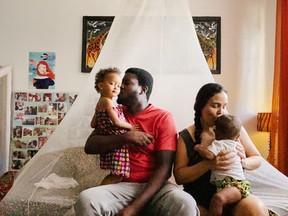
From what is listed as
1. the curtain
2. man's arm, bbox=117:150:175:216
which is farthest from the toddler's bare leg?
the curtain

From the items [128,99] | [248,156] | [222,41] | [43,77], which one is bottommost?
[248,156]

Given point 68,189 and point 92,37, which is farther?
point 92,37

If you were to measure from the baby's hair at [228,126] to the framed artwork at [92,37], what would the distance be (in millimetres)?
1995

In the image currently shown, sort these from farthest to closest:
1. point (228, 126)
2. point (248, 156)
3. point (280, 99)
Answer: point (280, 99)
point (248, 156)
point (228, 126)

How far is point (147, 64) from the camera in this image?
89.6 inches

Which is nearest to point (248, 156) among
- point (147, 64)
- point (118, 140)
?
point (118, 140)

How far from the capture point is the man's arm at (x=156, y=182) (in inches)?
62.5

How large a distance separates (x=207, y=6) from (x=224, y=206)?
2292 mm

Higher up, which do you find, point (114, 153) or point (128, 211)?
point (114, 153)

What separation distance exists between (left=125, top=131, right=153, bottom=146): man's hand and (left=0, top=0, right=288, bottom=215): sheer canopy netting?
468mm

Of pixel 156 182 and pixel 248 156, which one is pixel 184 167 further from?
pixel 248 156

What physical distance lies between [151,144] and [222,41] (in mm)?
1900

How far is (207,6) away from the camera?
3412 millimetres

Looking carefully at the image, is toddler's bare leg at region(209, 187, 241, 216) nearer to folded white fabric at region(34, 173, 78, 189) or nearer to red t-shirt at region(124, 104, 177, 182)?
red t-shirt at region(124, 104, 177, 182)
